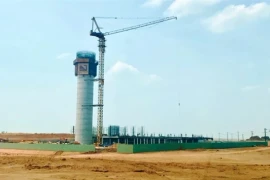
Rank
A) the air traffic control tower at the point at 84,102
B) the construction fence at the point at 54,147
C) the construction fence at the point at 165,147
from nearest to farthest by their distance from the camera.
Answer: the construction fence at the point at 165,147 < the construction fence at the point at 54,147 < the air traffic control tower at the point at 84,102

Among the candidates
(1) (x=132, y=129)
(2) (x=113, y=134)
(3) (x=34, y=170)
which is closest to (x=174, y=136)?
(1) (x=132, y=129)

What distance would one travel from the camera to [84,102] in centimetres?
10812

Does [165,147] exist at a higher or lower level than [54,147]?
higher

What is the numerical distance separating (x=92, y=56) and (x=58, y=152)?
46.5m

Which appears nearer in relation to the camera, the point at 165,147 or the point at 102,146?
the point at 165,147

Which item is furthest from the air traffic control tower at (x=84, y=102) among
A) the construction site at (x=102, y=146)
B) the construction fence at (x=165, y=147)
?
the construction fence at (x=165, y=147)

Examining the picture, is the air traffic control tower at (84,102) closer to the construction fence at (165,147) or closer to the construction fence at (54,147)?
the construction fence at (54,147)

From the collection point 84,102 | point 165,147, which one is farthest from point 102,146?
point 165,147

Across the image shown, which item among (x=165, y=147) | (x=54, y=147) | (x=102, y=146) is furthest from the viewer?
(x=102, y=146)

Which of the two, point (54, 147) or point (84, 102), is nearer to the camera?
point (54, 147)

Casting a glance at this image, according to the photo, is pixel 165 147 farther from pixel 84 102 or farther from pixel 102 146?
pixel 84 102

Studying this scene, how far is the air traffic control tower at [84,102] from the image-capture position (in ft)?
355

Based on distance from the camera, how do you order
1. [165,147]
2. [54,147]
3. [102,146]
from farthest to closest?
[102,146]
[54,147]
[165,147]

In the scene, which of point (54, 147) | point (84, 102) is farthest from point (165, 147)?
point (84, 102)
